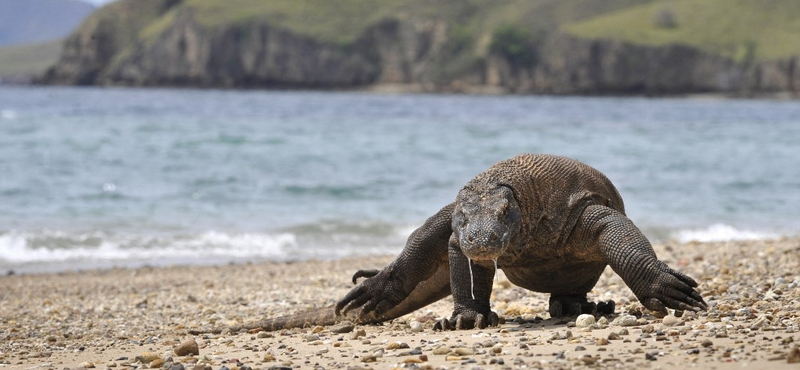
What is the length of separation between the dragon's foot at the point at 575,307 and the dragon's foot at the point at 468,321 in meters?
0.48

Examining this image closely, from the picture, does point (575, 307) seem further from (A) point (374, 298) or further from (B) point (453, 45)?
(B) point (453, 45)

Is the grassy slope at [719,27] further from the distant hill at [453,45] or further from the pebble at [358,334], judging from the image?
the pebble at [358,334]

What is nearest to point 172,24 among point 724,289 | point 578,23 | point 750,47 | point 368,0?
point 368,0

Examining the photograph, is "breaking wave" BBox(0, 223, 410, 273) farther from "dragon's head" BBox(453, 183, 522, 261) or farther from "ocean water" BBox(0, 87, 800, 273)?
"dragon's head" BBox(453, 183, 522, 261)

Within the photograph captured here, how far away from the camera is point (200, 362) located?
626 centimetres

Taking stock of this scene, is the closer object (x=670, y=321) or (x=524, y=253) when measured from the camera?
(x=670, y=321)

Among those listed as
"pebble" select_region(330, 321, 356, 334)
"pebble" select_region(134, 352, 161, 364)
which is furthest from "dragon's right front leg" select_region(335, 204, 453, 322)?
"pebble" select_region(134, 352, 161, 364)

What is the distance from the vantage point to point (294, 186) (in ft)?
73.5

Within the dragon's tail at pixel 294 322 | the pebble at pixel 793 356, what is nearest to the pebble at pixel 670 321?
Answer: the pebble at pixel 793 356

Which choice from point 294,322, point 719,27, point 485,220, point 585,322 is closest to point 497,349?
point 485,220

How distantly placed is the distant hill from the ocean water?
92196 millimetres

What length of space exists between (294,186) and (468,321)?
15.5 metres

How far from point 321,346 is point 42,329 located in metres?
2.82

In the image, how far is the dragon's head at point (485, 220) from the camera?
635 centimetres
